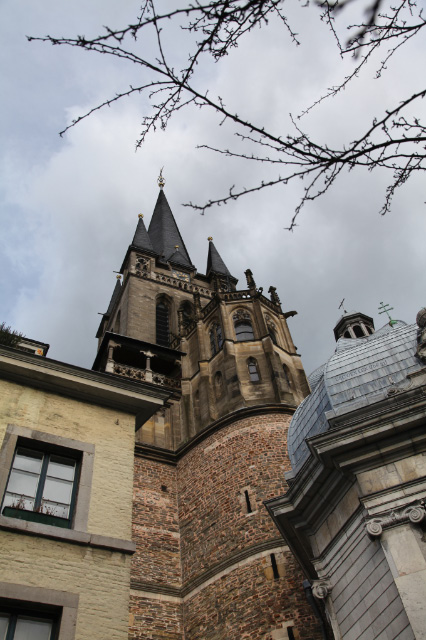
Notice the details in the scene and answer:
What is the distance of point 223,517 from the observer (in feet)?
59.5

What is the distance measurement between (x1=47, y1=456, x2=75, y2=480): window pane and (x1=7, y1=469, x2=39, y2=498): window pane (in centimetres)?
32

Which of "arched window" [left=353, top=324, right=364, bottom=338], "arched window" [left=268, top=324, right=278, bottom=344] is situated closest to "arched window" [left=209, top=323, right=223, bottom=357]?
"arched window" [left=268, top=324, right=278, bottom=344]

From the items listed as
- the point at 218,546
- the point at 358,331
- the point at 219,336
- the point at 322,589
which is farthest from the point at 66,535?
the point at 358,331

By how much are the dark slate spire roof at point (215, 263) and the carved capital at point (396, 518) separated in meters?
39.3

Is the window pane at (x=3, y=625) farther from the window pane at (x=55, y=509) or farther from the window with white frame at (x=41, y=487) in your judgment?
the window pane at (x=55, y=509)

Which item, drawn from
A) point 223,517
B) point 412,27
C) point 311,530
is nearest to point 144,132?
point 412,27

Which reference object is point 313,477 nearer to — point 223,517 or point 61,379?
point 61,379

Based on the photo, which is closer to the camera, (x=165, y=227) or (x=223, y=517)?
(x=223, y=517)

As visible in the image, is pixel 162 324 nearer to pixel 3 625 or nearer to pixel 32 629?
pixel 32 629

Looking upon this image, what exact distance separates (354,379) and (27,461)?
7.34m

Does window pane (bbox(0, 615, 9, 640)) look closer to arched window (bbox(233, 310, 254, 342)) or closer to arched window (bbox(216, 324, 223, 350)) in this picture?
arched window (bbox(216, 324, 223, 350))

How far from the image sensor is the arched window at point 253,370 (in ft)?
76.8

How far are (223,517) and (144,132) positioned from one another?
602 inches

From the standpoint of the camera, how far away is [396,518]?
370 inches
